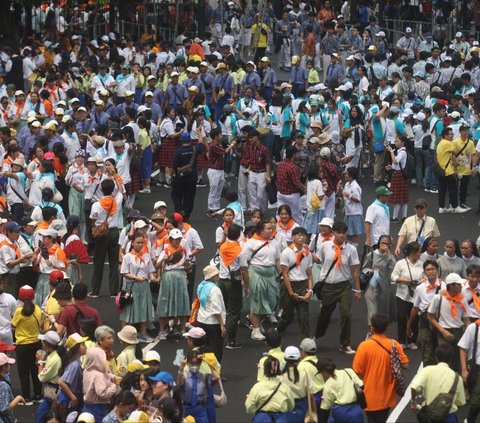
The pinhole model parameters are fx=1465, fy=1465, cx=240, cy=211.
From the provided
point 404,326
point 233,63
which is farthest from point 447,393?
point 233,63

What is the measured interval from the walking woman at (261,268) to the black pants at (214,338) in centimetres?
125

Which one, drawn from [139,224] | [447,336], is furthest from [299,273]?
[447,336]

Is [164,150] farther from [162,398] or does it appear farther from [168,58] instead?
[162,398]

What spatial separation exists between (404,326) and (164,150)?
394 inches

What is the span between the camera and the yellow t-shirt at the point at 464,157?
26312 mm

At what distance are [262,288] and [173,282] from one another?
121 centimetres

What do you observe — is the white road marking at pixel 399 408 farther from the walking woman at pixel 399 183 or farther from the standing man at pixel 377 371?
the walking woman at pixel 399 183

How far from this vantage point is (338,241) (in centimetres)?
1902

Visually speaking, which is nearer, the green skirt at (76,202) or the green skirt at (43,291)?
the green skirt at (43,291)

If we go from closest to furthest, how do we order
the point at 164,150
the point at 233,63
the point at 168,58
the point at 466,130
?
the point at 466,130, the point at 164,150, the point at 233,63, the point at 168,58

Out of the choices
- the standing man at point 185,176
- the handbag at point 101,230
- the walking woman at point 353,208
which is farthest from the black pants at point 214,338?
the standing man at point 185,176

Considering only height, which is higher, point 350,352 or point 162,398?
point 162,398

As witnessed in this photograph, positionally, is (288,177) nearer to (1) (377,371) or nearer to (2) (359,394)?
(1) (377,371)

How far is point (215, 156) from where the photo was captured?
2562 centimetres
